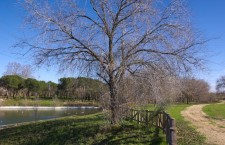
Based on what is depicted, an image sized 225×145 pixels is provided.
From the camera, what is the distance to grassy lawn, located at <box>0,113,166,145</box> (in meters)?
15.6

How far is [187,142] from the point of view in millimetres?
14469

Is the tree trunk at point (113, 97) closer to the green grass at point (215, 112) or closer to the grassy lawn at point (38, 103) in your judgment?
the green grass at point (215, 112)

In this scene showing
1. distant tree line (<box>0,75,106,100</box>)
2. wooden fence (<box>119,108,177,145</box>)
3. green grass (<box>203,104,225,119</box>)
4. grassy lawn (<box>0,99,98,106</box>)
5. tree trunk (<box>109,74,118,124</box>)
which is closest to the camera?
wooden fence (<box>119,108,177,145</box>)

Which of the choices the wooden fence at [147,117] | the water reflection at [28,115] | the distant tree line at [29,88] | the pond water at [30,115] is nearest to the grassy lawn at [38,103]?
the distant tree line at [29,88]

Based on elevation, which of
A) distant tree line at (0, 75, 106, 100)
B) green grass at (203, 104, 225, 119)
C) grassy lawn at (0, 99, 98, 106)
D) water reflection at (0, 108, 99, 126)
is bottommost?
water reflection at (0, 108, 99, 126)

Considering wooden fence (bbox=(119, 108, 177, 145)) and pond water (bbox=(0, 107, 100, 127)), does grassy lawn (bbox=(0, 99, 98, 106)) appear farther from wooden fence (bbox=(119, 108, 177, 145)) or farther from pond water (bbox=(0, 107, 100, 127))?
wooden fence (bbox=(119, 108, 177, 145))

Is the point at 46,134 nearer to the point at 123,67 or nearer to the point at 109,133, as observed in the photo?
the point at 109,133

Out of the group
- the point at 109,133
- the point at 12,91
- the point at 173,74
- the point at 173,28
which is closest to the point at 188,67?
the point at 173,74

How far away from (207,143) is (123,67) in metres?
5.61

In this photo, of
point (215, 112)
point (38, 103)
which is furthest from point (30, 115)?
point (38, 103)

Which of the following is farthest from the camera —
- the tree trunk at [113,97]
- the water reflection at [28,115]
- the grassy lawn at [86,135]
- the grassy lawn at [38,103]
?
the grassy lawn at [38,103]

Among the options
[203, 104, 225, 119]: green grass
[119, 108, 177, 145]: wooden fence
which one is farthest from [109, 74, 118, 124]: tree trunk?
[203, 104, 225, 119]: green grass

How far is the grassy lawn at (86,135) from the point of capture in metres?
15.6

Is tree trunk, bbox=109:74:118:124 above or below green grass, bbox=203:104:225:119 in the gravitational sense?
above
